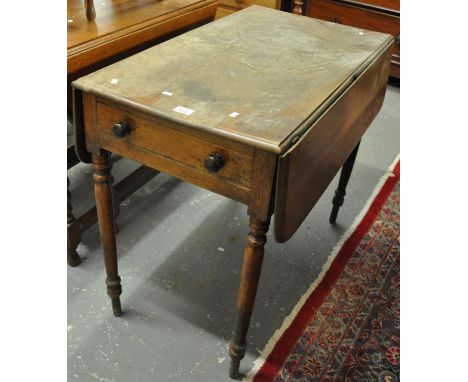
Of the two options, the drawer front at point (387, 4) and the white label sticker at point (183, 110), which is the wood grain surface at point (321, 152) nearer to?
the white label sticker at point (183, 110)

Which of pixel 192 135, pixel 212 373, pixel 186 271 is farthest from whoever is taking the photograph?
pixel 186 271

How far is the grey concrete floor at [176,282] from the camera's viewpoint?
1.45 meters

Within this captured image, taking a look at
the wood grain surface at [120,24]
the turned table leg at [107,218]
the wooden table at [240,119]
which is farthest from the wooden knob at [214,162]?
the wood grain surface at [120,24]

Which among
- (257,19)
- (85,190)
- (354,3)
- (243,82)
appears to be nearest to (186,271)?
(85,190)

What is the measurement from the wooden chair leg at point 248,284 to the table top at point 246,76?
25cm

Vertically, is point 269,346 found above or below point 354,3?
below

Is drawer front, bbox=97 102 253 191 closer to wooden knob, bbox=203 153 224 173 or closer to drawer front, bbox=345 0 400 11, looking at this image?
wooden knob, bbox=203 153 224 173

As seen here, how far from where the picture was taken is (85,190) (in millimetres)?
2096

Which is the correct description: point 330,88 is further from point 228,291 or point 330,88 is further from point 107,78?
point 228,291

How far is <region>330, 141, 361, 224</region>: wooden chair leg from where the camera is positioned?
1.90 meters
